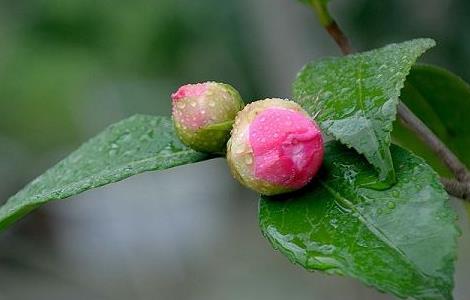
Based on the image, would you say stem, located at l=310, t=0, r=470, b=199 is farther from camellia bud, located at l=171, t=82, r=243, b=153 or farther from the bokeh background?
the bokeh background

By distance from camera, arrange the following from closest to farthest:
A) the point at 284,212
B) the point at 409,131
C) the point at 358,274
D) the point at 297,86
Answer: the point at 358,274, the point at 284,212, the point at 297,86, the point at 409,131

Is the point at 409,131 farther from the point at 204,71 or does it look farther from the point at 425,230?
the point at 204,71

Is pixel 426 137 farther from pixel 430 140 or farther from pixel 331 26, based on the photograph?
pixel 331 26

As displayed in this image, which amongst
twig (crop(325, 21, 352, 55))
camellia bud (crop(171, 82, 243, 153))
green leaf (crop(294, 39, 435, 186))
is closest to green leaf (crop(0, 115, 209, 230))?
camellia bud (crop(171, 82, 243, 153))

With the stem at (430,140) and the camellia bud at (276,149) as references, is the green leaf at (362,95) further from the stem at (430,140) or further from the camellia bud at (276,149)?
the stem at (430,140)

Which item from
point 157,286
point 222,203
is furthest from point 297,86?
point 222,203
